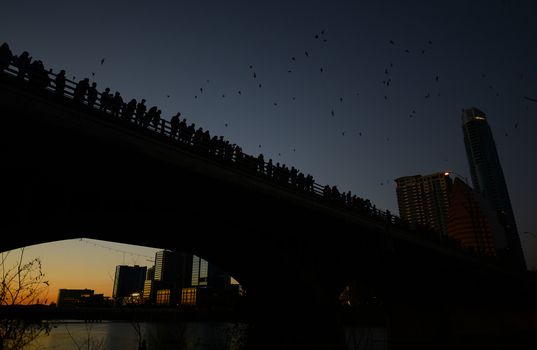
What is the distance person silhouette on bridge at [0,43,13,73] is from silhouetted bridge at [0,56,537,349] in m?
0.47

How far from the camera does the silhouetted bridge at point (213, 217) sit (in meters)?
14.0

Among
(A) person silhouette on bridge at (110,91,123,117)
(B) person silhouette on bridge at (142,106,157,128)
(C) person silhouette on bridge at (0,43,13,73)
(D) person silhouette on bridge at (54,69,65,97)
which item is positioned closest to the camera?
(C) person silhouette on bridge at (0,43,13,73)

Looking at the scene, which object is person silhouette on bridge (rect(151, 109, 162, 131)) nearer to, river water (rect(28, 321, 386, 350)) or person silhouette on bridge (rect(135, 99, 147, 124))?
person silhouette on bridge (rect(135, 99, 147, 124))

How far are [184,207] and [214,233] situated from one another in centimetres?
329

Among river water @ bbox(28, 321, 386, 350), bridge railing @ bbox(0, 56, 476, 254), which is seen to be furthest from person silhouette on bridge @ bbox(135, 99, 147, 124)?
river water @ bbox(28, 321, 386, 350)

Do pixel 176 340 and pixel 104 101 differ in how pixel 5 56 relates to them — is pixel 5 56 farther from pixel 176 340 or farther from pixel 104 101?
pixel 176 340

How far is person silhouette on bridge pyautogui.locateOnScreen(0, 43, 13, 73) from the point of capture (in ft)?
39.5

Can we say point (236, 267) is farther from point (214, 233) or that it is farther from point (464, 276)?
point (464, 276)

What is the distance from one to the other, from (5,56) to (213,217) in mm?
11970

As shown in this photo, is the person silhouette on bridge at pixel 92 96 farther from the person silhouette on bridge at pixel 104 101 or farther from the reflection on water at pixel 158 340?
the reflection on water at pixel 158 340

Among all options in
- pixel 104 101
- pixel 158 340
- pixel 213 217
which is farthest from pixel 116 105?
pixel 158 340

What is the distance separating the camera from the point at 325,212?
24641 mm

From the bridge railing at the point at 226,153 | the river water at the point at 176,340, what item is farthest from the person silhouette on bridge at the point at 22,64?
the river water at the point at 176,340

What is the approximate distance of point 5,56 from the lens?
12094 millimetres
